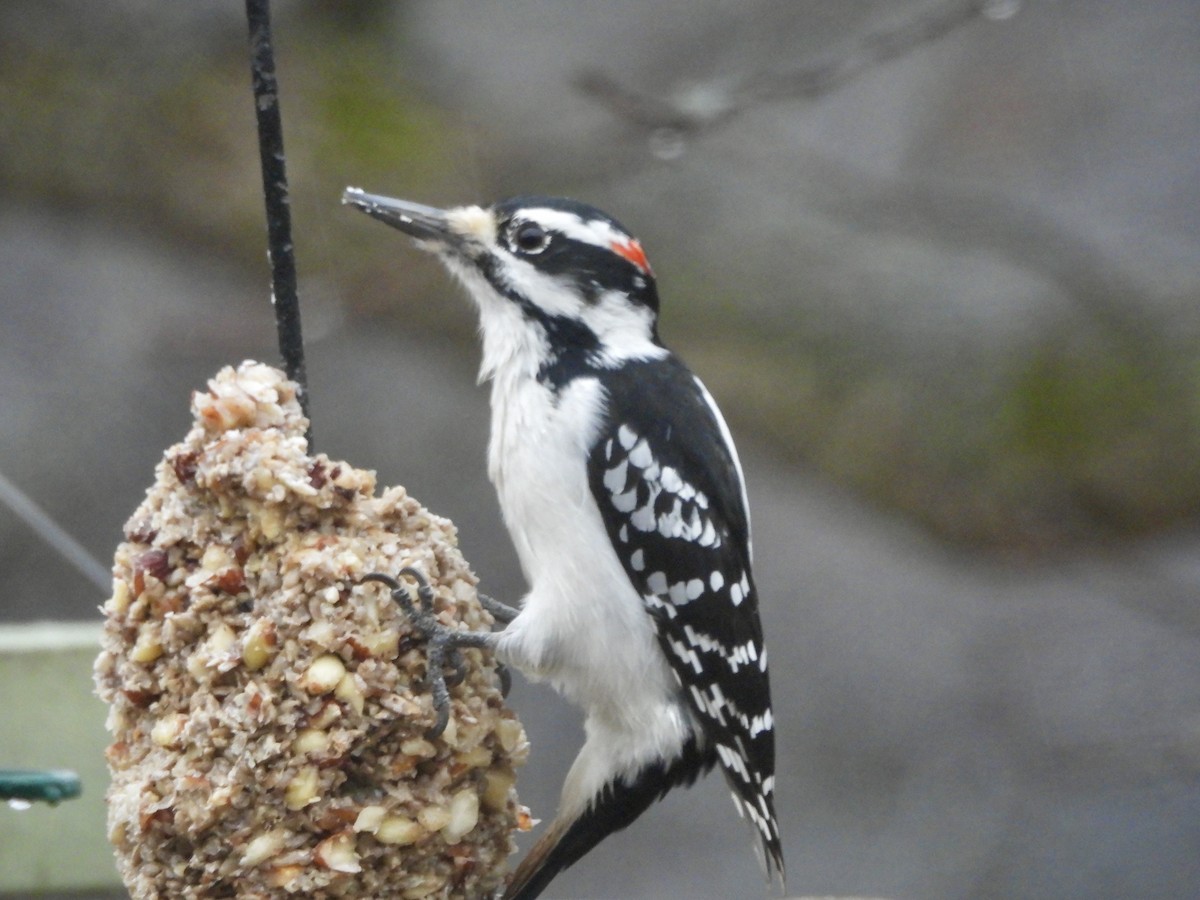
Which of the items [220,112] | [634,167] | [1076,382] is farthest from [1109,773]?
[220,112]

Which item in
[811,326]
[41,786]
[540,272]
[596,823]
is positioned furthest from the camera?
[811,326]

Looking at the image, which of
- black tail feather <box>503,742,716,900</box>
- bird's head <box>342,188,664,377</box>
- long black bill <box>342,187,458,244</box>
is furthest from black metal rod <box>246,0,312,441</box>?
black tail feather <box>503,742,716,900</box>

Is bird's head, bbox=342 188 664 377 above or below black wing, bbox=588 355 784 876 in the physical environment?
above

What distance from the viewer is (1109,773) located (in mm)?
4004

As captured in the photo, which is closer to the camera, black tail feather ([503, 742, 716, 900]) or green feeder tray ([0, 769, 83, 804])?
green feeder tray ([0, 769, 83, 804])

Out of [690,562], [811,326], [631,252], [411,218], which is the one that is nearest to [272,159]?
[411,218]

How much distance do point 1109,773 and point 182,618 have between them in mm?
3081

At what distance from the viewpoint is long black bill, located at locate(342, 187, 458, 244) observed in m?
1.96

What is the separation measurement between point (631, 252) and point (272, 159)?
2.20ft

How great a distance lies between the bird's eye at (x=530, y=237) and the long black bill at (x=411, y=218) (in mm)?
91

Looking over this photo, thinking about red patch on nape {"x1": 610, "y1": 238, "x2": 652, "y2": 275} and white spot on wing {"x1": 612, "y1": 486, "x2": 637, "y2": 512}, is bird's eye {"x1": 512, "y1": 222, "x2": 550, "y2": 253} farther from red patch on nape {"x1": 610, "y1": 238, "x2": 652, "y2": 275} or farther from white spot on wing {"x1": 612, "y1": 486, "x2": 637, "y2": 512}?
white spot on wing {"x1": 612, "y1": 486, "x2": 637, "y2": 512}

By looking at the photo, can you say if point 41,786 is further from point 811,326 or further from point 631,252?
point 811,326

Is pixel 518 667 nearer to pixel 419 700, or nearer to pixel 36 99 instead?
pixel 419 700

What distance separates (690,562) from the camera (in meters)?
2.08
